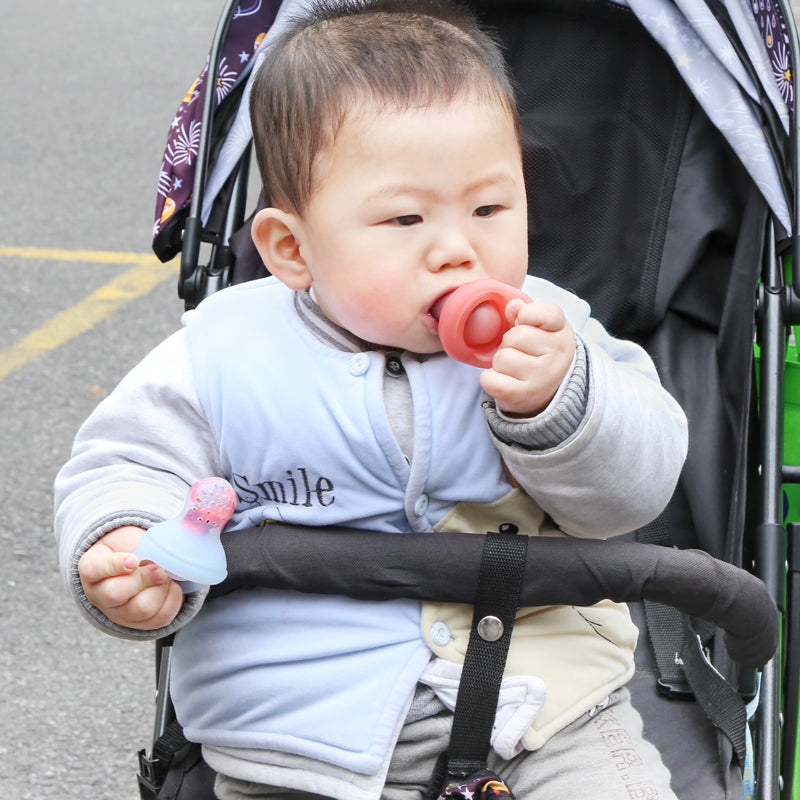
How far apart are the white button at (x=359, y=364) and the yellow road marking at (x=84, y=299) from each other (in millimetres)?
2738

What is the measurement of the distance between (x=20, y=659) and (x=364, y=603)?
1.57m

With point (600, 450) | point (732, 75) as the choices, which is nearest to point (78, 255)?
point (732, 75)

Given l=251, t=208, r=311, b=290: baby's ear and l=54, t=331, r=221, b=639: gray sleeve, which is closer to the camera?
l=54, t=331, r=221, b=639: gray sleeve

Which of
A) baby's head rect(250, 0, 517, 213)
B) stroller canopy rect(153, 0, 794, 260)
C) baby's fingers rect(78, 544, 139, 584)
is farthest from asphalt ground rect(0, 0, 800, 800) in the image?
baby's head rect(250, 0, 517, 213)

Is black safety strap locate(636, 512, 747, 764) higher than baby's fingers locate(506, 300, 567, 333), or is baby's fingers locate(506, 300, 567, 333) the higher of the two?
baby's fingers locate(506, 300, 567, 333)

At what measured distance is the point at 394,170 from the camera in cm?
148

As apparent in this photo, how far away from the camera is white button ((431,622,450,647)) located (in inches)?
59.5

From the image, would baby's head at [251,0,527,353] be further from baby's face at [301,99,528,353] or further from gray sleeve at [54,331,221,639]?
gray sleeve at [54,331,221,639]

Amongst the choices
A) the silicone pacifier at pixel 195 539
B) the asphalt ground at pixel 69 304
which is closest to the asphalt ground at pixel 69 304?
the asphalt ground at pixel 69 304

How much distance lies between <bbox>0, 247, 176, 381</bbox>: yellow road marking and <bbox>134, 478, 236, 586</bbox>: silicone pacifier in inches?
115

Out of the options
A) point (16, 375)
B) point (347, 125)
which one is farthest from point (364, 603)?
point (16, 375)

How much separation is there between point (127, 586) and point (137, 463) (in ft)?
0.80

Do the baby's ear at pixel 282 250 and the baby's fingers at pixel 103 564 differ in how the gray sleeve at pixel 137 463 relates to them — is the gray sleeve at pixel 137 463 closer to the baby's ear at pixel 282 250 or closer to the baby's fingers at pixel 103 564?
the baby's fingers at pixel 103 564

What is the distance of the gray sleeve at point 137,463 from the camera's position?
4.80ft
